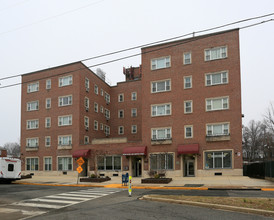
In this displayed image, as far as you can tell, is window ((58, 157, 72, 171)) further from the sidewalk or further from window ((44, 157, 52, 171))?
the sidewalk

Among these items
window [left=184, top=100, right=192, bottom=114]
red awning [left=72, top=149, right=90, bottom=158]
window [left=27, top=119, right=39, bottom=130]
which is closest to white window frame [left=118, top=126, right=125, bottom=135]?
red awning [left=72, top=149, right=90, bottom=158]

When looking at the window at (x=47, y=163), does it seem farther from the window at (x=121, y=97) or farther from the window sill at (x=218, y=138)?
the window sill at (x=218, y=138)

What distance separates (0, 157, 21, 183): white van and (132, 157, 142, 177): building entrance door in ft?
46.2

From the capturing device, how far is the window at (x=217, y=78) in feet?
114

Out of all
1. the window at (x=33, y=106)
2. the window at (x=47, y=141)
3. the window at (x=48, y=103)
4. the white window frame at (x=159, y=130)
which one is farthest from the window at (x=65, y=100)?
the white window frame at (x=159, y=130)

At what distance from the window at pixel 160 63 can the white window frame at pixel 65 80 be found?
1288cm

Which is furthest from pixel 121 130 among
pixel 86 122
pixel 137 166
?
pixel 137 166

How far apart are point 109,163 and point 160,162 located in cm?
765

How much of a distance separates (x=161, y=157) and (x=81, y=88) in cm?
1667

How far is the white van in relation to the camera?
29.6 metres

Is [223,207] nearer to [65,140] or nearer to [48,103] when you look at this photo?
Answer: [65,140]

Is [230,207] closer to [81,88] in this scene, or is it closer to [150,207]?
[150,207]

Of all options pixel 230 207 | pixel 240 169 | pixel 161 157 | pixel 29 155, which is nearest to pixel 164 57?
pixel 161 157

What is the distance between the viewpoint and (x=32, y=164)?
4528 centimetres
